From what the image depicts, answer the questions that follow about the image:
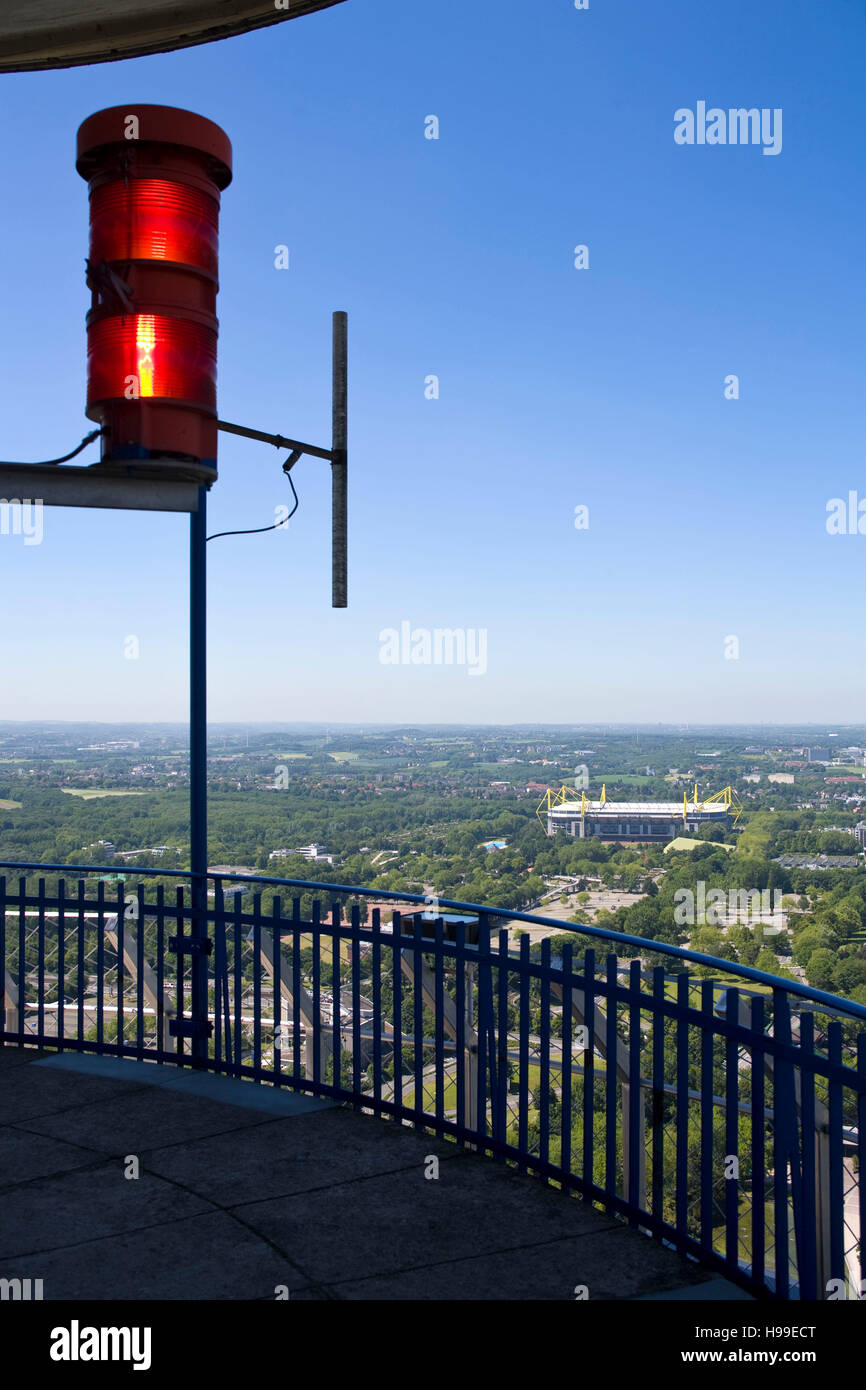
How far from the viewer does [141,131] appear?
7.47m

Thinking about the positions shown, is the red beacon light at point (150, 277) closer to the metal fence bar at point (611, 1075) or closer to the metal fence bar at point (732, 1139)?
the metal fence bar at point (611, 1075)

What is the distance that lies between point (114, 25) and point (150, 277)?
2433mm

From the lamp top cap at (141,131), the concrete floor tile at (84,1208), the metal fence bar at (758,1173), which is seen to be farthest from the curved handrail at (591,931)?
the lamp top cap at (141,131)

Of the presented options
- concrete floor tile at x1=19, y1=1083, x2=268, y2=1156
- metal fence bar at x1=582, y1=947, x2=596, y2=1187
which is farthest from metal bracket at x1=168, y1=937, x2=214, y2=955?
metal fence bar at x1=582, y1=947, x2=596, y2=1187

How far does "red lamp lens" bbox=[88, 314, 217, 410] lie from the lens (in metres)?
7.62

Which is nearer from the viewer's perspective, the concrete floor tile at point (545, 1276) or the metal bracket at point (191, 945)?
the concrete floor tile at point (545, 1276)

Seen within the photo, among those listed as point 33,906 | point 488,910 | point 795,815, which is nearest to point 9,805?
point 33,906

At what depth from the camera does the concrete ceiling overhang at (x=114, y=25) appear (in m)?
7.80

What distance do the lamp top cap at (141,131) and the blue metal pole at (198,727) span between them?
8.66 feet

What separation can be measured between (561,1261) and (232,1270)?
1437 millimetres

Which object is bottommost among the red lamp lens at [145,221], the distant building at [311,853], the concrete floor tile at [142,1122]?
the distant building at [311,853]

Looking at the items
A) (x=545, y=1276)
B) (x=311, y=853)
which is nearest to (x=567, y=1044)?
(x=545, y=1276)

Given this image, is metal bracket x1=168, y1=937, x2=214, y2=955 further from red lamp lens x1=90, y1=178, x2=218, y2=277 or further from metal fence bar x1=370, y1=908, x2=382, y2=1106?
red lamp lens x1=90, y1=178, x2=218, y2=277
